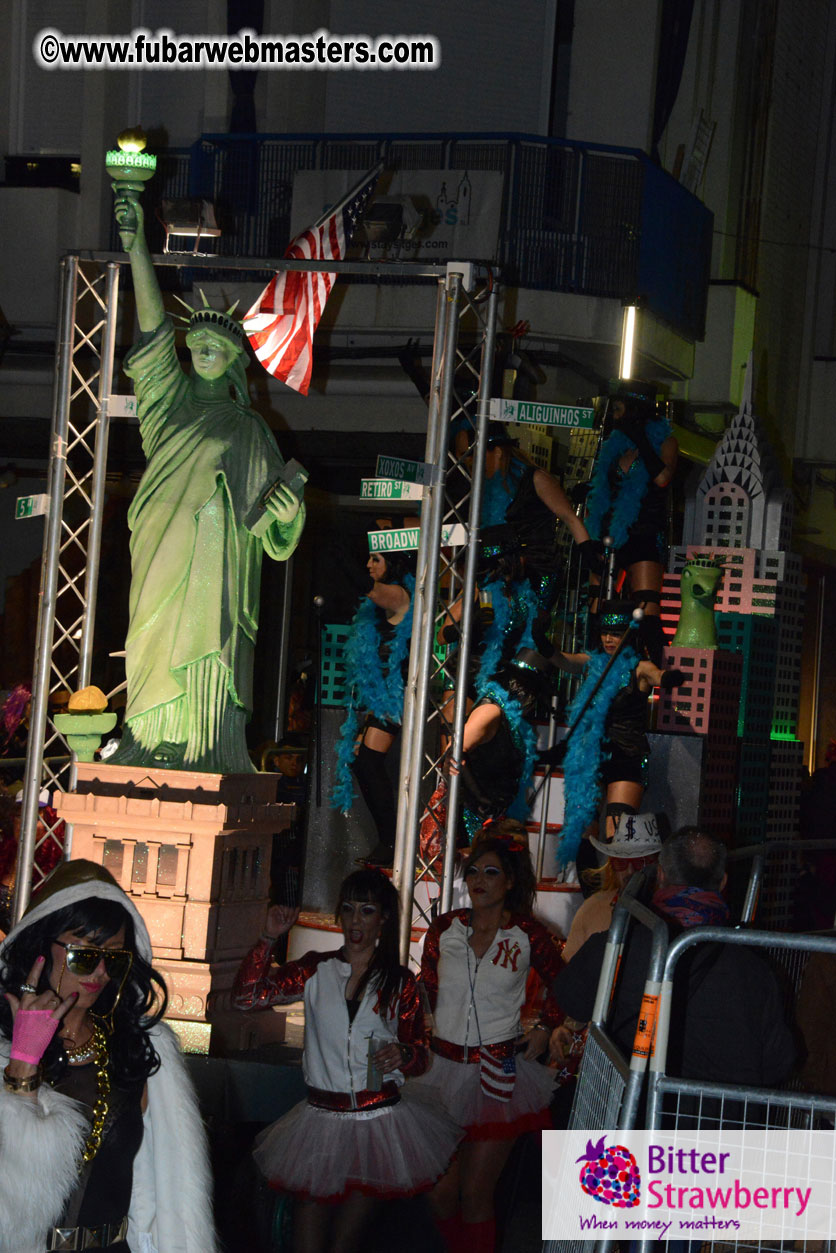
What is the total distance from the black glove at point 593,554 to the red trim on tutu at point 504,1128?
4645mm

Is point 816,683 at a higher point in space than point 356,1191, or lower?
higher

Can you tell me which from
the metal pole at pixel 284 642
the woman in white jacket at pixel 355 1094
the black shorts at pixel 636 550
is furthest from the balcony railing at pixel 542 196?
the woman in white jacket at pixel 355 1094

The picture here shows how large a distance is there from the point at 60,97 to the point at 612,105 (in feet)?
16.1

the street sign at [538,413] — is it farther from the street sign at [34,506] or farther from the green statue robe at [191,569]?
the street sign at [34,506]

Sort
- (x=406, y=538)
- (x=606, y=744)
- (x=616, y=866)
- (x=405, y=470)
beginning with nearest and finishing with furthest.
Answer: (x=616, y=866) → (x=405, y=470) → (x=406, y=538) → (x=606, y=744)

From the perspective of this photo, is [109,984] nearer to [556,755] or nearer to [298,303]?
[298,303]

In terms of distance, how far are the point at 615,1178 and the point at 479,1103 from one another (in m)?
2.20

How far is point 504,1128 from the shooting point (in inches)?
208

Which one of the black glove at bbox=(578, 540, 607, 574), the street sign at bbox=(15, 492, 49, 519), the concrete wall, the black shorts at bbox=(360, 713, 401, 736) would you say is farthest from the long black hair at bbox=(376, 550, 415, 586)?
the concrete wall

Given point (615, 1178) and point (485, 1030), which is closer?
point (615, 1178)

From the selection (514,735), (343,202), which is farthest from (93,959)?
(514,735)

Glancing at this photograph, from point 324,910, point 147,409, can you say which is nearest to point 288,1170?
point 147,409

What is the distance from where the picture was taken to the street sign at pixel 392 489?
280 inches

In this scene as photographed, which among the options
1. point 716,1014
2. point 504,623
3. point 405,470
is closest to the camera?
point 716,1014
